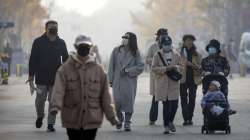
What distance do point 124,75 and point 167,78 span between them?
0.93 metres

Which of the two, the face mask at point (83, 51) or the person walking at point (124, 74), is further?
the person walking at point (124, 74)

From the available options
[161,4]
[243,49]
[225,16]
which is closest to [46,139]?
[243,49]

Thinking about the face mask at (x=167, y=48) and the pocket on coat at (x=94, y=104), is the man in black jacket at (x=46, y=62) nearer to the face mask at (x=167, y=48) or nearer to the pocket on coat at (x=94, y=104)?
the face mask at (x=167, y=48)

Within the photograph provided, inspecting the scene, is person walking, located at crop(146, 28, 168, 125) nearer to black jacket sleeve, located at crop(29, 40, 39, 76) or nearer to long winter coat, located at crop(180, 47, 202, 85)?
long winter coat, located at crop(180, 47, 202, 85)

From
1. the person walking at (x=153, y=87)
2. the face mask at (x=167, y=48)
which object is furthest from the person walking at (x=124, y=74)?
the person walking at (x=153, y=87)

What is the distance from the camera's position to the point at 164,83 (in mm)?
17422

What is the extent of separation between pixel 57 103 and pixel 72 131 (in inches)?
12.6

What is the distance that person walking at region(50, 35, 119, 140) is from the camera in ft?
34.6

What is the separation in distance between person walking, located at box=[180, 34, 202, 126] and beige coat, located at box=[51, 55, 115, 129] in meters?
8.61

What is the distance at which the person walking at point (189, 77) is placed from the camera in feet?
63.4

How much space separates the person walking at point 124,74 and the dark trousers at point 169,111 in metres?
0.89

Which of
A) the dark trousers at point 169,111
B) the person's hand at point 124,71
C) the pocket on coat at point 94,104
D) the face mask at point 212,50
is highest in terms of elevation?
the face mask at point 212,50

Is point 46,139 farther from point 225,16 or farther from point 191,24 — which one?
point 191,24

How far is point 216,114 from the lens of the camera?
1723 cm
